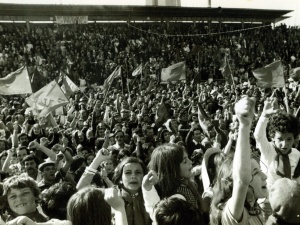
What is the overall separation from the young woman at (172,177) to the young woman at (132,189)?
264 millimetres

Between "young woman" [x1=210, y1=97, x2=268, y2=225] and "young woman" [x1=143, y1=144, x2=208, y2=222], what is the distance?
0.67 meters

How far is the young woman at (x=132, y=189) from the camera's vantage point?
12.3ft

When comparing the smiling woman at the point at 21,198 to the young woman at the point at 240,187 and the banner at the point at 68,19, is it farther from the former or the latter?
the banner at the point at 68,19

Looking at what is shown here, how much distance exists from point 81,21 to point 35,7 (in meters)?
2.77

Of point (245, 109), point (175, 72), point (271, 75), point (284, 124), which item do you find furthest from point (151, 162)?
point (175, 72)

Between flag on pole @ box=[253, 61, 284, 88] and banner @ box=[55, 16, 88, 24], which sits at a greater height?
banner @ box=[55, 16, 88, 24]

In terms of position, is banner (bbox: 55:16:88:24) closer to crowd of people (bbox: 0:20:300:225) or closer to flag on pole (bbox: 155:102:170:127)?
crowd of people (bbox: 0:20:300:225)

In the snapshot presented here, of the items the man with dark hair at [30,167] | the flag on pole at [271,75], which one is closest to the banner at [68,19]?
the flag on pole at [271,75]

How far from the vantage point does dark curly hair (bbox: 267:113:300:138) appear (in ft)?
13.5

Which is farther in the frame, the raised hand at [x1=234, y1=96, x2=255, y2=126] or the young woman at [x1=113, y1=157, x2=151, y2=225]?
the young woman at [x1=113, y1=157, x2=151, y2=225]

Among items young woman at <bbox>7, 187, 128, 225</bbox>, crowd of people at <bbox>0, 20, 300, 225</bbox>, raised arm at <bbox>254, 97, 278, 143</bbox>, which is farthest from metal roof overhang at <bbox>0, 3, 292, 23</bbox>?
young woman at <bbox>7, 187, 128, 225</bbox>

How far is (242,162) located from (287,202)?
32 cm

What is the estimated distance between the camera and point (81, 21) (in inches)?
1186

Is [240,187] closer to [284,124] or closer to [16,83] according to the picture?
[284,124]
